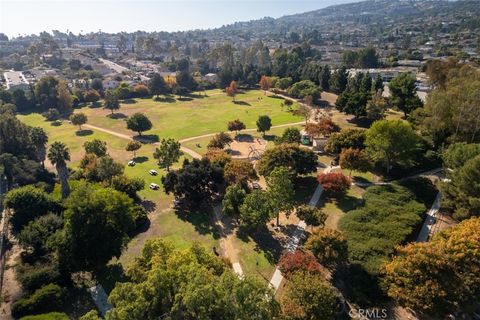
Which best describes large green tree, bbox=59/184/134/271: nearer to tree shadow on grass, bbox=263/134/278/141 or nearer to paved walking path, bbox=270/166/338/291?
paved walking path, bbox=270/166/338/291

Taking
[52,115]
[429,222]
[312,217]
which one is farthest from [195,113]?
[429,222]

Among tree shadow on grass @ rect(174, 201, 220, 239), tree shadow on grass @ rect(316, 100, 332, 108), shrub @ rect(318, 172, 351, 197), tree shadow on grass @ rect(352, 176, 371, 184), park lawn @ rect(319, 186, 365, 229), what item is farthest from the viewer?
tree shadow on grass @ rect(316, 100, 332, 108)

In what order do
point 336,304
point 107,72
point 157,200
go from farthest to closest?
point 107,72 → point 157,200 → point 336,304

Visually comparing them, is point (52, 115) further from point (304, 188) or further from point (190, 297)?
point (190, 297)

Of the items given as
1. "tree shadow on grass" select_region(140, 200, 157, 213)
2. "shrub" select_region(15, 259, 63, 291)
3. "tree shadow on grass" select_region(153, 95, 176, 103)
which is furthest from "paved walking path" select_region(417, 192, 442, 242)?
"tree shadow on grass" select_region(153, 95, 176, 103)

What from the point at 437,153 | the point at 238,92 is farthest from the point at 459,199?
the point at 238,92

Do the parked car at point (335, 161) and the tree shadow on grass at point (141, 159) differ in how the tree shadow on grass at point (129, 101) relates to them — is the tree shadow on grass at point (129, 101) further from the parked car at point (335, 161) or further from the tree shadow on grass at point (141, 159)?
the parked car at point (335, 161)

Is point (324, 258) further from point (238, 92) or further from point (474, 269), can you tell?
point (238, 92)
